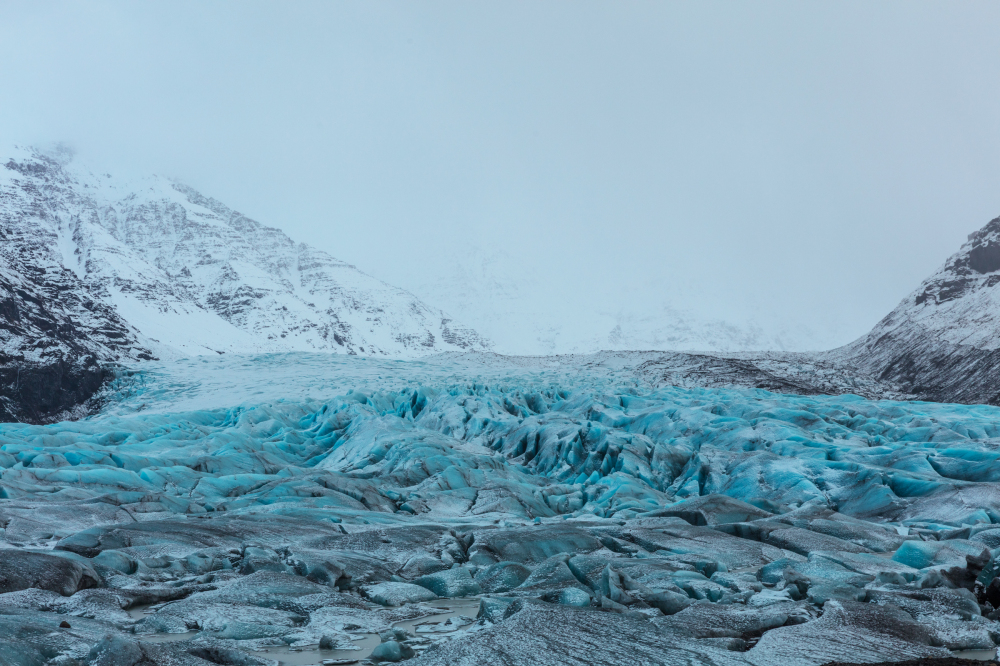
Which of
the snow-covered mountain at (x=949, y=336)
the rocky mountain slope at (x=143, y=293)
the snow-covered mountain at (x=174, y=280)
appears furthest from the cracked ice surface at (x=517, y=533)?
the snow-covered mountain at (x=174, y=280)

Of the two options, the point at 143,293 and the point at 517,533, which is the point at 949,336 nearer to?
the point at 517,533

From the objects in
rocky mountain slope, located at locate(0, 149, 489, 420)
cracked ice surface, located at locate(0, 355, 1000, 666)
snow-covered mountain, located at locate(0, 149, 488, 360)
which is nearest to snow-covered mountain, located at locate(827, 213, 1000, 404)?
cracked ice surface, located at locate(0, 355, 1000, 666)

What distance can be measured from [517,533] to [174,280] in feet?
508

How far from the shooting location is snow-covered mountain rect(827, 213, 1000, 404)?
2992cm

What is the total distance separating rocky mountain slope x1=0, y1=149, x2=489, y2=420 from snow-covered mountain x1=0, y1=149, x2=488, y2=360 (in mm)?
283

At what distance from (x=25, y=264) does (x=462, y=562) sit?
2107 inches

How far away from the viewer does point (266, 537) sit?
9.83 metres

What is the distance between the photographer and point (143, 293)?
3856 inches

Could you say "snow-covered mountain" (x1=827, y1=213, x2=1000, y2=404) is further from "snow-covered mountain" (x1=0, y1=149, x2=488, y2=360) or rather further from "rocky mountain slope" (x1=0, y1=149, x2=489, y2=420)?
"snow-covered mountain" (x1=0, y1=149, x2=488, y2=360)

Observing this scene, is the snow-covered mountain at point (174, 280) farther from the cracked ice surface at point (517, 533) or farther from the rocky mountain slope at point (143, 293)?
the cracked ice surface at point (517, 533)

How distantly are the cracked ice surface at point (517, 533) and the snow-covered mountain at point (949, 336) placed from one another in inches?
324

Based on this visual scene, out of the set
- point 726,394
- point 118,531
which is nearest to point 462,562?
point 118,531

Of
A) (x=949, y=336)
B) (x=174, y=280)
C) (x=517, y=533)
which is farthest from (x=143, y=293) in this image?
(x=517, y=533)

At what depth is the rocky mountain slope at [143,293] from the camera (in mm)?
36312
